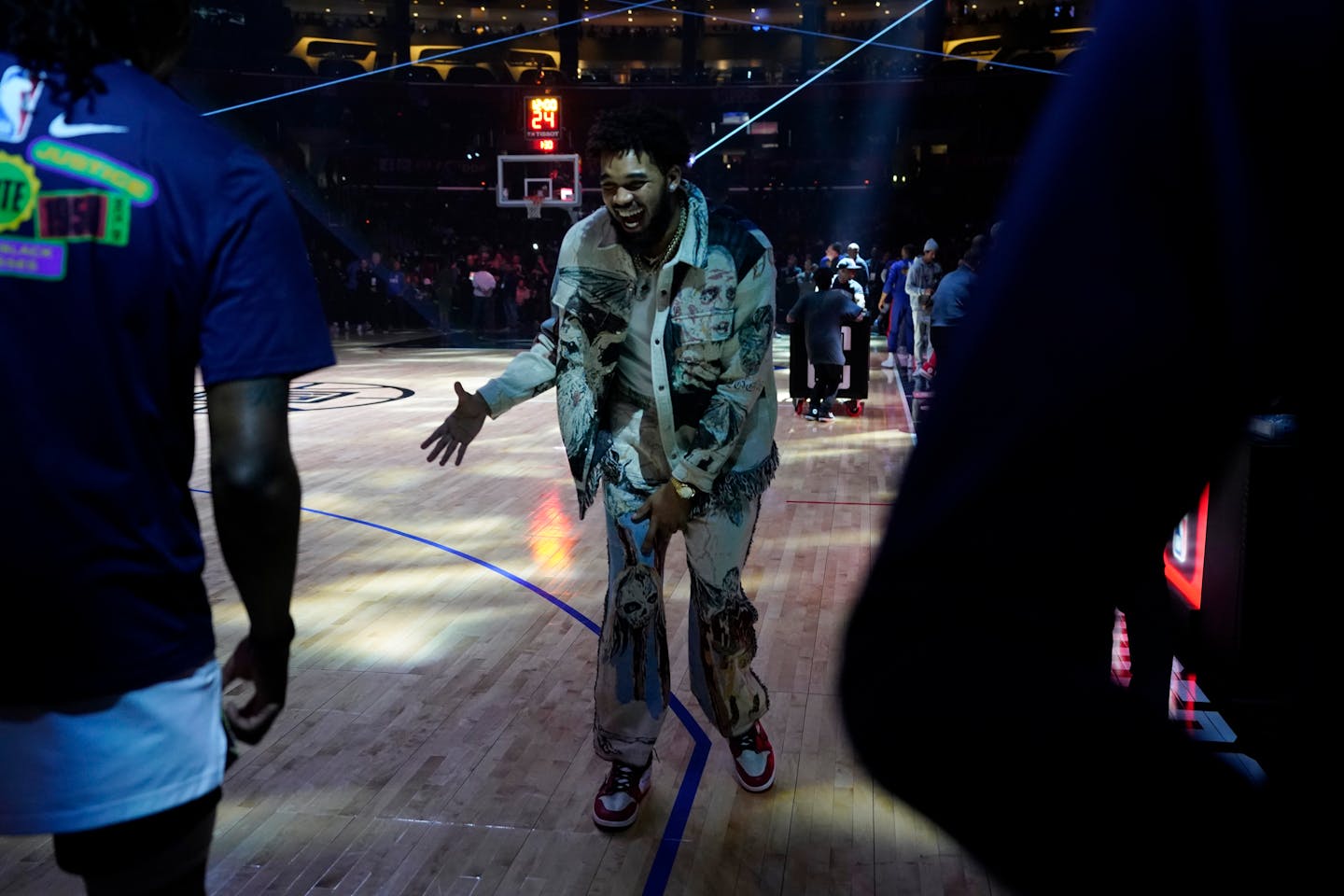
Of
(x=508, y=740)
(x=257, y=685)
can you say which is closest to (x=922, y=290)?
(x=508, y=740)

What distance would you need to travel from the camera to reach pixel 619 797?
3.11m

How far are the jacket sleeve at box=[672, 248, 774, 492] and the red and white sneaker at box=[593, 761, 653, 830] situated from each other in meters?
0.84

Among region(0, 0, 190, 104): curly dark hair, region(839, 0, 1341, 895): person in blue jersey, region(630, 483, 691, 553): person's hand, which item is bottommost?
region(630, 483, 691, 553): person's hand

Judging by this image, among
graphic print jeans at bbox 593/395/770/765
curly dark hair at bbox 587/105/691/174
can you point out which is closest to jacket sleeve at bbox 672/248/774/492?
graphic print jeans at bbox 593/395/770/765

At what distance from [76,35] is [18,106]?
11 cm

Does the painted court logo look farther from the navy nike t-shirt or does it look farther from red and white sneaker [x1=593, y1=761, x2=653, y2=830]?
the navy nike t-shirt

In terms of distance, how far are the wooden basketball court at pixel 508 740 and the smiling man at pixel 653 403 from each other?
0.90 feet

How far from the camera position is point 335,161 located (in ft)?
101

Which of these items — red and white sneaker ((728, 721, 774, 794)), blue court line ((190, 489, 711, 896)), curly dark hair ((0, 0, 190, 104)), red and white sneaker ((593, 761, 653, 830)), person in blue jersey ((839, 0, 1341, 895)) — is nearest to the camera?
person in blue jersey ((839, 0, 1341, 895))

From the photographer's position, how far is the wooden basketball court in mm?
2871

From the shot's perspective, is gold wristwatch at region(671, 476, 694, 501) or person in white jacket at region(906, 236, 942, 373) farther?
person in white jacket at region(906, 236, 942, 373)

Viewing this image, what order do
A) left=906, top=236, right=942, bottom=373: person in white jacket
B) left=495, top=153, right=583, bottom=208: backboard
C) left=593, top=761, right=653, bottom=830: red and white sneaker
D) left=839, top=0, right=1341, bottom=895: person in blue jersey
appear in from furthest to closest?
left=495, top=153, right=583, bottom=208: backboard
left=906, top=236, right=942, bottom=373: person in white jacket
left=593, top=761, right=653, bottom=830: red and white sneaker
left=839, top=0, right=1341, bottom=895: person in blue jersey

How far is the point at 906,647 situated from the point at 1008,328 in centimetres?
15

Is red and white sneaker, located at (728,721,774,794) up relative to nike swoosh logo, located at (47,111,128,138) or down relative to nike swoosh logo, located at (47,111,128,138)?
down
